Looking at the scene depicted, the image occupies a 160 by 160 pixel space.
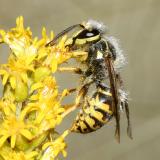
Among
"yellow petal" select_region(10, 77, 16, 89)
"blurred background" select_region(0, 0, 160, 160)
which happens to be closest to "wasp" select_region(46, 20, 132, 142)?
"yellow petal" select_region(10, 77, 16, 89)

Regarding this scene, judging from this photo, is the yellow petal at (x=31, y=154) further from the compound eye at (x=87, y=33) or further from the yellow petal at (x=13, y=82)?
the compound eye at (x=87, y=33)

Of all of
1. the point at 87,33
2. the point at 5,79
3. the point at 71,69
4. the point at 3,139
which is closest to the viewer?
the point at 3,139

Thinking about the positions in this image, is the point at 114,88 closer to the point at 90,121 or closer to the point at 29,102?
the point at 90,121

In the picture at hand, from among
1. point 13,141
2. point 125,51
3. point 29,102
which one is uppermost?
point 29,102

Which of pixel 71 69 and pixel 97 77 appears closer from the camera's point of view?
pixel 71 69

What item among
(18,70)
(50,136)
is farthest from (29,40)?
(50,136)

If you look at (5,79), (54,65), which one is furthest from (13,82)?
(54,65)

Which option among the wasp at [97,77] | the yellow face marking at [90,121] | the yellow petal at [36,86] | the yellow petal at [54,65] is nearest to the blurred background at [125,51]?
the wasp at [97,77]
